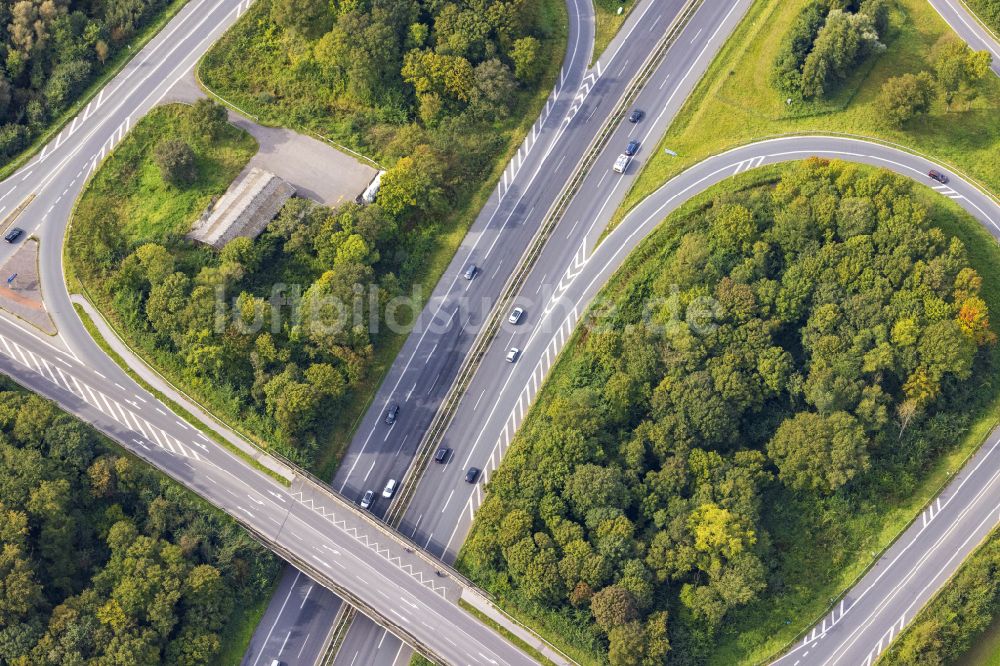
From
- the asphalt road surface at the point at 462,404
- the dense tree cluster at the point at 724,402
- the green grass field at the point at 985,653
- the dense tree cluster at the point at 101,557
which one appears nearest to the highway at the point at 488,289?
the asphalt road surface at the point at 462,404

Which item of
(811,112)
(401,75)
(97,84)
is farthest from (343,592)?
(811,112)

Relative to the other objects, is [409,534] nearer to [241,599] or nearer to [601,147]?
[241,599]

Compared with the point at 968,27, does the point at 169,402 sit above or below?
below

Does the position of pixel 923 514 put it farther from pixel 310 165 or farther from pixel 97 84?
pixel 97 84

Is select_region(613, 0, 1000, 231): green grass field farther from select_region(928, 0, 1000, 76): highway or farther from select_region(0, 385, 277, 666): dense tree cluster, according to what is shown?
select_region(0, 385, 277, 666): dense tree cluster

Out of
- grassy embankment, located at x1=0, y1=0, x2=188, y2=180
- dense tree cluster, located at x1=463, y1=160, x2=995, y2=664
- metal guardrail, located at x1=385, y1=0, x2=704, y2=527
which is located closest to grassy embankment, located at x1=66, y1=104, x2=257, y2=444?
grassy embankment, located at x1=0, y1=0, x2=188, y2=180

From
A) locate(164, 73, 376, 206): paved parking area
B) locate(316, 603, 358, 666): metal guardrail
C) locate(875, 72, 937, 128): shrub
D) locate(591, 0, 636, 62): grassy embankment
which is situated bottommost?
locate(316, 603, 358, 666): metal guardrail
